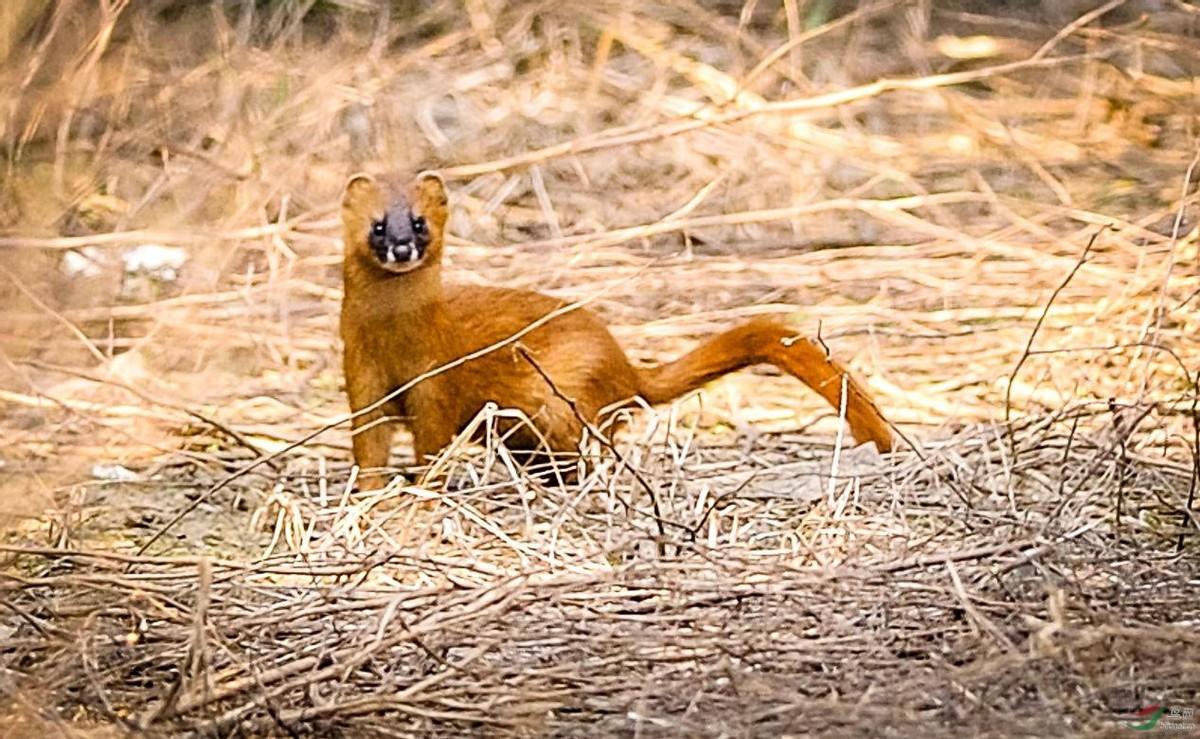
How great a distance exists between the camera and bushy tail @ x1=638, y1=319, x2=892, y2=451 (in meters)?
4.34

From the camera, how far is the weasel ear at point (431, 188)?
4574 mm

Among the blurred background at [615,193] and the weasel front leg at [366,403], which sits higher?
the blurred background at [615,193]

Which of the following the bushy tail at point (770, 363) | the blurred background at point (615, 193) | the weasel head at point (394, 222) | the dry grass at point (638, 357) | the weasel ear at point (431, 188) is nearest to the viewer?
the dry grass at point (638, 357)

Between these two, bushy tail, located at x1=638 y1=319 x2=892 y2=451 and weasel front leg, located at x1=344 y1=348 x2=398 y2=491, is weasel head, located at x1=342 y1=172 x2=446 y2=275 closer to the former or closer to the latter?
weasel front leg, located at x1=344 y1=348 x2=398 y2=491

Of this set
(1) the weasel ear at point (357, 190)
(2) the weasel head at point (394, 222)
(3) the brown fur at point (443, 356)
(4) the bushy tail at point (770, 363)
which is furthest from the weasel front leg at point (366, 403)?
(4) the bushy tail at point (770, 363)

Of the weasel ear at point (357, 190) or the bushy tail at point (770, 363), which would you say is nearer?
the bushy tail at point (770, 363)

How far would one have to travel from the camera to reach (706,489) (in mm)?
Answer: 3969

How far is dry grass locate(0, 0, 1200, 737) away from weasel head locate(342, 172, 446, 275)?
422 millimetres

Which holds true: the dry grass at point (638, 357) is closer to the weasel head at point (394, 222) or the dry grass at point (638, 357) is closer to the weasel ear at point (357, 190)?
the weasel head at point (394, 222)

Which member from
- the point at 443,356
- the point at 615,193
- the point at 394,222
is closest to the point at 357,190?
the point at 394,222

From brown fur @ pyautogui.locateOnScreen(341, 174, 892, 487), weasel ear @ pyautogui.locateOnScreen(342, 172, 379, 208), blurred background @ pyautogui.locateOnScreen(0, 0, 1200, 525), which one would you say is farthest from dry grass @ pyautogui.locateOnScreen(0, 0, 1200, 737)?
weasel ear @ pyautogui.locateOnScreen(342, 172, 379, 208)

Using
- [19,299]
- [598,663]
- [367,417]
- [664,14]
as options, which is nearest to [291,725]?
[598,663]

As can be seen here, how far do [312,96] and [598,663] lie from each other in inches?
175

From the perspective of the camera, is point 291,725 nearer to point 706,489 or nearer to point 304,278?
point 706,489
